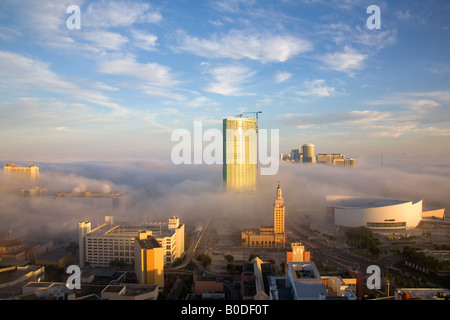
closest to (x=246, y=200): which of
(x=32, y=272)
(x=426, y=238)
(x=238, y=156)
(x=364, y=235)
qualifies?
(x=238, y=156)

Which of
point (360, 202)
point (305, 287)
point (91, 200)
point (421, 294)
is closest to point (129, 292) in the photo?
point (305, 287)

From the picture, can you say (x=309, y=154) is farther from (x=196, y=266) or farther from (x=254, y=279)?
(x=254, y=279)

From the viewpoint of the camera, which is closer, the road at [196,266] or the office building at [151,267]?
the road at [196,266]

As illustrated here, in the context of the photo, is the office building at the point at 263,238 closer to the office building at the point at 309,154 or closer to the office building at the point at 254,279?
the office building at the point at 254,279

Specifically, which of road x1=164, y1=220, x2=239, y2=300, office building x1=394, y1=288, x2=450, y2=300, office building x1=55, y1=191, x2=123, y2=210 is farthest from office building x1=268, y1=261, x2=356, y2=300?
office building x1=55, y1=191, x2=123, y2=210

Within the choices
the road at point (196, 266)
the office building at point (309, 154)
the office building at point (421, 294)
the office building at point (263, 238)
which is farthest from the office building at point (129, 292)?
the office building at point (309, 154)

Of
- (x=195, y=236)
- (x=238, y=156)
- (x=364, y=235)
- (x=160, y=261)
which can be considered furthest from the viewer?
(x=238, y=156)

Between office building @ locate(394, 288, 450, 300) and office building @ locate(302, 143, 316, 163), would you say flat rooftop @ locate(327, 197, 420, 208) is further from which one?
office building @ locate(394, 288, 450, 300)
